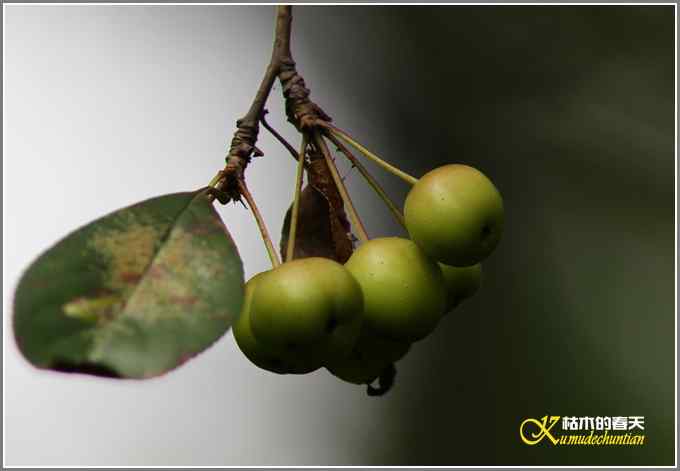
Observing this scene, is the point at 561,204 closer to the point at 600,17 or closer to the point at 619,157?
the point at 619,157

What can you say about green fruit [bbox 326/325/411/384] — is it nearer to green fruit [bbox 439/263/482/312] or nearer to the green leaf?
green fruit [bbox 439/263/482/312]

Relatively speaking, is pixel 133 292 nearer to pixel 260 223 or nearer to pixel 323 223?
pixel 260 223

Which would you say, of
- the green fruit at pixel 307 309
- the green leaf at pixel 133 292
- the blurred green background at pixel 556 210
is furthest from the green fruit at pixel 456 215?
the blurred green background at pixel 556 210

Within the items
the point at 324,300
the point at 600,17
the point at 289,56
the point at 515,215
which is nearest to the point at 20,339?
the point at 324,300

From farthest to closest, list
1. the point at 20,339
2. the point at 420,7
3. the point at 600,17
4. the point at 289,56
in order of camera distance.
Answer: the point at 420,7 < the point at 600,17 < the point at 289,56 < the point at 20,339

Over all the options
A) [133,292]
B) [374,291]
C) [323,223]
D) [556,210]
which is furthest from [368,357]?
[556,210]

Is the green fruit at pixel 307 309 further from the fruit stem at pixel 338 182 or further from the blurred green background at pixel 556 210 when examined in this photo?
the blurred green background at pixel 556 210
